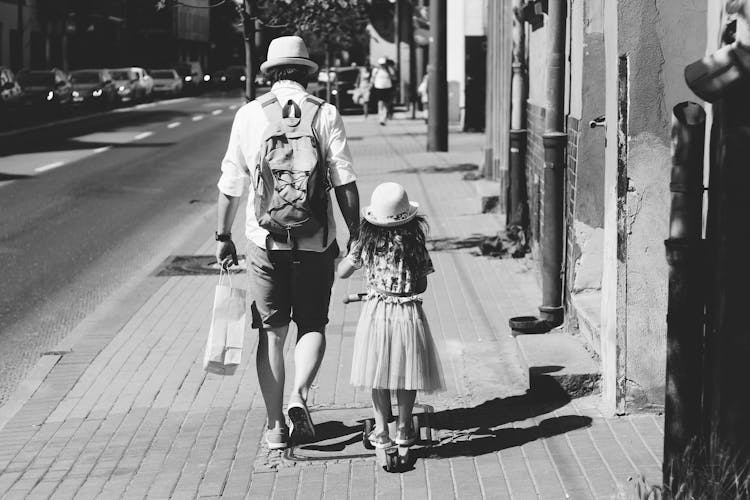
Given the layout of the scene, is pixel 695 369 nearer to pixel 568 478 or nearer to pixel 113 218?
pixel 568 478

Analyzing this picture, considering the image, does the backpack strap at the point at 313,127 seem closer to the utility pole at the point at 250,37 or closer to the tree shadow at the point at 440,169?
the utility pole at the point at 250,37

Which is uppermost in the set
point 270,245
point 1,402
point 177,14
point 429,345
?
point 177,14

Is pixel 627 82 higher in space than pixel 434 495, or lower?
higher

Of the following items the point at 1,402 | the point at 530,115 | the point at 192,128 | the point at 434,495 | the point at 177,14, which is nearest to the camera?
the point at 434,495

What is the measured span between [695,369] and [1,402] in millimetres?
4354

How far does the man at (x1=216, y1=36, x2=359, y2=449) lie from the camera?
19.3 feet

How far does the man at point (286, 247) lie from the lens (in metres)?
5.88


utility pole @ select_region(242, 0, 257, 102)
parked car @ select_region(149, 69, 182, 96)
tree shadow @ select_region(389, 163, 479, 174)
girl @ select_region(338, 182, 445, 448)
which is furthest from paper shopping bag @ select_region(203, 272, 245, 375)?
parked car @ select_region(149, 69, 182, 96)

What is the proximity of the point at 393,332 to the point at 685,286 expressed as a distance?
149cm

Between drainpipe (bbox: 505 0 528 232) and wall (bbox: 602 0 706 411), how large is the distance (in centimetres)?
523

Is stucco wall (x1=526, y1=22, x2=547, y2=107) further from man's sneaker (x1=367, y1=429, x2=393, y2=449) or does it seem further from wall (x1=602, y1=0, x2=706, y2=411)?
man's sneaker (x1=367, y1=429, x2=393, y2=449)

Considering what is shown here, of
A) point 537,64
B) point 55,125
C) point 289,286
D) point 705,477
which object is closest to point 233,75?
point 55,125

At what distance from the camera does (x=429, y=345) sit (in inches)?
229

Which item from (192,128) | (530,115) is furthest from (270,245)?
(192,128)
